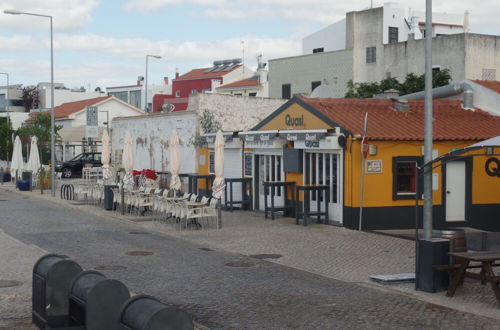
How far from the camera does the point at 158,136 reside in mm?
34969

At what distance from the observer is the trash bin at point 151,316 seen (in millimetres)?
6305

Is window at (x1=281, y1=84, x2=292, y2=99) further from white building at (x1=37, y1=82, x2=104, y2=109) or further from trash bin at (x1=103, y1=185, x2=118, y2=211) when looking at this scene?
white building at (x1=37, y1=82, x2=104, y2=109)

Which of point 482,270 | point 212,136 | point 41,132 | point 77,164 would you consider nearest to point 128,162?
point 212,136

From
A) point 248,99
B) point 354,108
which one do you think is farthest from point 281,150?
point 248,99

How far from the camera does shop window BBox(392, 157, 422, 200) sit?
66.5 feet

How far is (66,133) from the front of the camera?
55.0 m

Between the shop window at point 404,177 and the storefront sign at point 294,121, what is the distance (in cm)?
369

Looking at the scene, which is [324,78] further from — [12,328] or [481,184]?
[12,328]

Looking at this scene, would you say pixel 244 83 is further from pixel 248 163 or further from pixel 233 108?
pixel 248 163

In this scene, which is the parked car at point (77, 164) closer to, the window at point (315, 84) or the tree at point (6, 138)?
the tree at point (6, 138)

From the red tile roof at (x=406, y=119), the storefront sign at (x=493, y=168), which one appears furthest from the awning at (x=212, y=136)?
the storefront sign at (x=493, y=168)

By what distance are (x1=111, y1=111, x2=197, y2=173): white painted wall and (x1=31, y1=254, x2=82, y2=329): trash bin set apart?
21818mm

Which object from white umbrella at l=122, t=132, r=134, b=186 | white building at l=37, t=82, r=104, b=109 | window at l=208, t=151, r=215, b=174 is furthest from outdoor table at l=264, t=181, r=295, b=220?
white building at l=37, t=82, r=104, b=109

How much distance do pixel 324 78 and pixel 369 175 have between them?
30.3 meters
